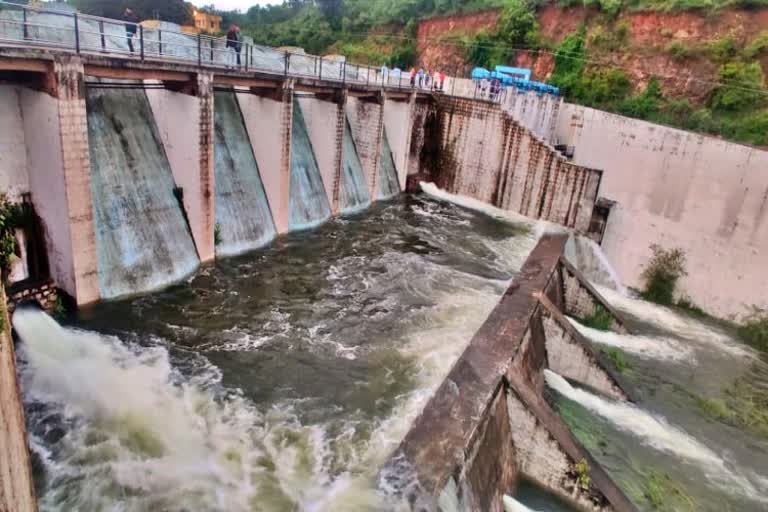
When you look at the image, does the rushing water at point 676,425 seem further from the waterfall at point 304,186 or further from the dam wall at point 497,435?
the waterfall at point 304,186

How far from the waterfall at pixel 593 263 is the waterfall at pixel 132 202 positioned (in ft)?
41.0

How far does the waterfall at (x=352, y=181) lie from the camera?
19266mm

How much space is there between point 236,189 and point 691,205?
13832 millimetres

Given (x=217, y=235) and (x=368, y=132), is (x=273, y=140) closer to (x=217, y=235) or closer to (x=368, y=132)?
(x=217, y=235)

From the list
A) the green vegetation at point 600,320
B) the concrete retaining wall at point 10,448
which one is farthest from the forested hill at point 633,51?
the concrete retaining wall at point 10,448

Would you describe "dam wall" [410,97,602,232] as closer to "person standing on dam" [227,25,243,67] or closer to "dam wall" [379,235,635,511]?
"dam wall" [379,235,635,511]

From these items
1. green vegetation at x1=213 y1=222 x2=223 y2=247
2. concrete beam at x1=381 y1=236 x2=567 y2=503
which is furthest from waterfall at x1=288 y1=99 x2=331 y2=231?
concrete beam at x1=381 y1=236 x2=567 y2=503

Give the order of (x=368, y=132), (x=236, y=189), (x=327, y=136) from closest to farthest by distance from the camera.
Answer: (x=236, y=189) < (x=327, y=136) < (x=368, y=132)

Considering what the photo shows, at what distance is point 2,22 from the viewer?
8.47 metres

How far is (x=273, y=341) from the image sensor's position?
10.4 m

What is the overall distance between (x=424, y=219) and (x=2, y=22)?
44.9 ft

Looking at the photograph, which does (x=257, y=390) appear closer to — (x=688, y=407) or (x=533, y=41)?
(x=688, y=407)

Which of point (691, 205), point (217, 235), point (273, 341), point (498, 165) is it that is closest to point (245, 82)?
point (217, 235)

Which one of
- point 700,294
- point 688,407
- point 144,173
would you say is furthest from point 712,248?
point 144,173
